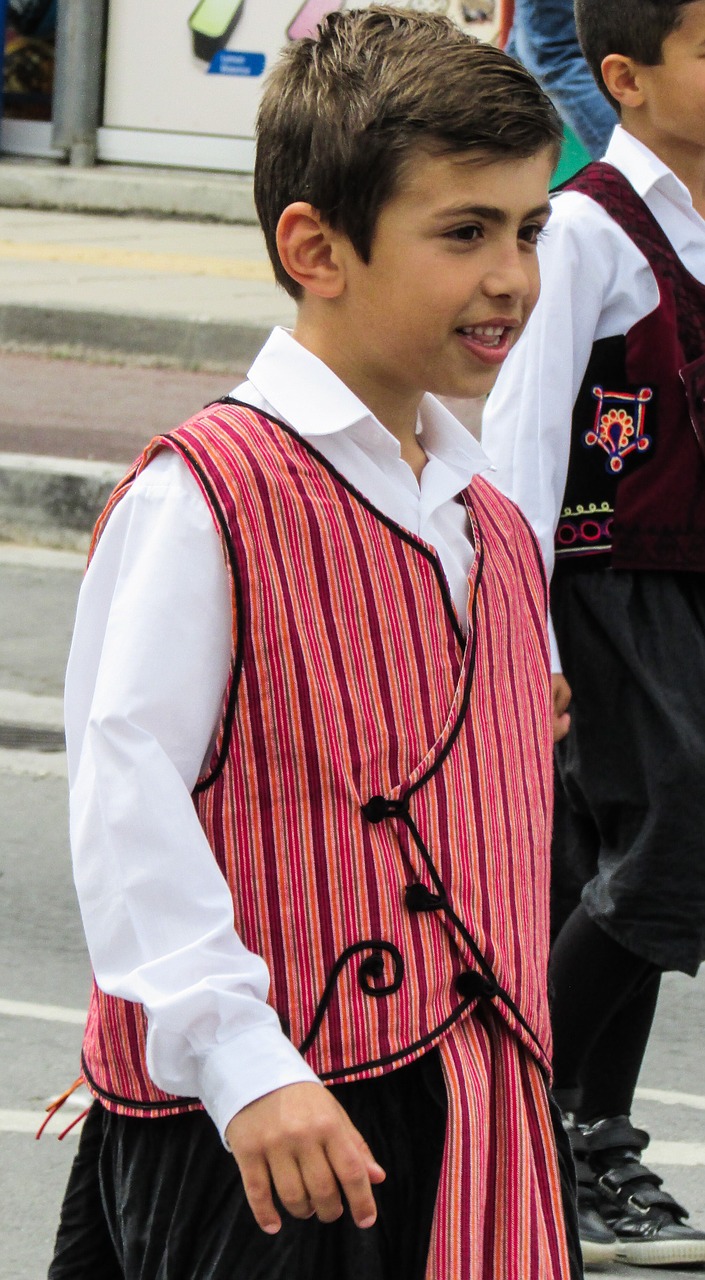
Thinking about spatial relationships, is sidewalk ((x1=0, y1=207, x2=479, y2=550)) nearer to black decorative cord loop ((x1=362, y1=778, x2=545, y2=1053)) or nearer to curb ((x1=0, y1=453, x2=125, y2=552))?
curb ((x1=0, y1=453, x2=125, y2=552))

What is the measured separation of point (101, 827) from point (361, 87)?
73cm

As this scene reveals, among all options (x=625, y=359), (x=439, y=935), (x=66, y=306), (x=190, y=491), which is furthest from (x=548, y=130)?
(x=66, y=306)

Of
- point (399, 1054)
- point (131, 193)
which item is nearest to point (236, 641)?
point (399, 1054)

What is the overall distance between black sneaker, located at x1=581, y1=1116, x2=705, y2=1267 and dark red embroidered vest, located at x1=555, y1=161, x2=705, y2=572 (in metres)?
0.92

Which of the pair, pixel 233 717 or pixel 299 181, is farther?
pixel 299 181

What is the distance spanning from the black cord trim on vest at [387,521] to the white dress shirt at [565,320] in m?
0.97

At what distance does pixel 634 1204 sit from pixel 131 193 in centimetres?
1143

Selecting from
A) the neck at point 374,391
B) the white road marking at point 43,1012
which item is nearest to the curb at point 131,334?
the white road marking at point 43,1012

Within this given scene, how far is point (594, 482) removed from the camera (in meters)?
2.98

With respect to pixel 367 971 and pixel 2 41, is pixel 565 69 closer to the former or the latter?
pixel 367 971

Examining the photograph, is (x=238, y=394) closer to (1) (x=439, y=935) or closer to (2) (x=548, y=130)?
(2) (x=548, y=130)

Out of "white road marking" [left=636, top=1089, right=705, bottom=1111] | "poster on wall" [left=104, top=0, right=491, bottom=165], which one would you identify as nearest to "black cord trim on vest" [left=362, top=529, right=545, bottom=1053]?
"white road marking" [left=636, top=1089, right=705, bottom=1111]

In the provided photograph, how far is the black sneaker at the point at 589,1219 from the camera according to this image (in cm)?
319

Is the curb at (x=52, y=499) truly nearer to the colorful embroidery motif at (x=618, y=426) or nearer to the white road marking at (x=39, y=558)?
the white road marking at (x=39, y=558)
